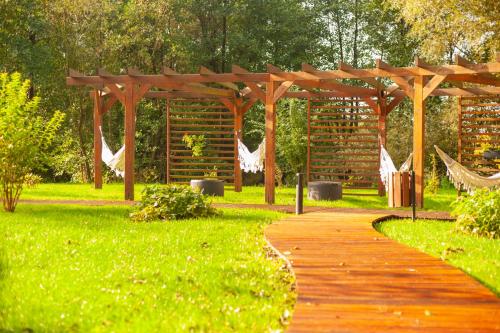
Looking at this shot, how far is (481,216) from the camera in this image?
22.6ft

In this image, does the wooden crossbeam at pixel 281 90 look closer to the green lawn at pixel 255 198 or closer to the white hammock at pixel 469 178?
the green lawn at pixel 255 198

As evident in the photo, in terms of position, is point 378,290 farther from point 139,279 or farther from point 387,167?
point 387,167

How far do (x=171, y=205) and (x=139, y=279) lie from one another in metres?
3.67

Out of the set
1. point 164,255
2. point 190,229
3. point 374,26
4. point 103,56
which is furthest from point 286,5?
point 164,255

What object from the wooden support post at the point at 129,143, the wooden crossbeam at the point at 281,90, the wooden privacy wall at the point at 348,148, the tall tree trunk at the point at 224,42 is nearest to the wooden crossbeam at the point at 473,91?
the wooden privacy wall at the point at 348,148

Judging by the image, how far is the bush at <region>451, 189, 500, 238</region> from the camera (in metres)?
6.74

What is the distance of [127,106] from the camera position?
11.0 metres

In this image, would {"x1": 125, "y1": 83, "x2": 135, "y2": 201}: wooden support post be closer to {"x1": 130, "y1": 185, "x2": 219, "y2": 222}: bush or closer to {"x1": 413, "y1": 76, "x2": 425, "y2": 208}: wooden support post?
{"x1": 130, "y1": 185, "x2": 219, "y2": 222}: bush

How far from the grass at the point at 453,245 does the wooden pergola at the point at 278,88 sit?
215cm

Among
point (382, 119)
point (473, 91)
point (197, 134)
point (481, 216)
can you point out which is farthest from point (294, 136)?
point (481, 216)

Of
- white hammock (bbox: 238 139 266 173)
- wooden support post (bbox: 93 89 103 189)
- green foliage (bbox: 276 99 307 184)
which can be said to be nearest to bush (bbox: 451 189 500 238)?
white hammock (bbox: 238 139 266 173)

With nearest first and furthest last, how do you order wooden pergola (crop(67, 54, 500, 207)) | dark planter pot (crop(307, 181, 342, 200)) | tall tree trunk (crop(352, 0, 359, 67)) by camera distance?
wooden pergola (crop(67, 54, 500, 207))
dark planter pot (crop(307, 181, 342, 200))
tall tree trunk (crop(352, 0, 359, 67))

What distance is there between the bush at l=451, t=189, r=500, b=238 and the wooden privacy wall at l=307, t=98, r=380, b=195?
4794mm

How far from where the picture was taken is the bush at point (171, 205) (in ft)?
26.3
